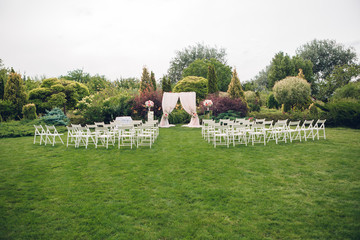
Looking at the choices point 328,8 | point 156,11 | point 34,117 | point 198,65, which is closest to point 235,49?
point 198,65

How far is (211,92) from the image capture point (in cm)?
1939

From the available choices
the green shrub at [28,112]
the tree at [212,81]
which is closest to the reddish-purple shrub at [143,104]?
the tree at [212,81]

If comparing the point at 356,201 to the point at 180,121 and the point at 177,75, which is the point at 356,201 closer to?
the point at 180,121

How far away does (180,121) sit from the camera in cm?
1723

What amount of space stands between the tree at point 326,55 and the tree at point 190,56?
43.0 feet

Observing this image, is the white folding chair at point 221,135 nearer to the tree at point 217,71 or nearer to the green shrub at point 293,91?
the green shrub at point 293,91

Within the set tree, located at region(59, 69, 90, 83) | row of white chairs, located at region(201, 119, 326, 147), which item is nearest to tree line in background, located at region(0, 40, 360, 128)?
tree, located at region(59, 69, 90, 83)

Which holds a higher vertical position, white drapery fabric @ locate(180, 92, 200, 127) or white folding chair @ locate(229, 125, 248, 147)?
→ white drapery fabric @ locate(180, 92, 200, 127)

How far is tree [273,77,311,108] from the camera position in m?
16.5

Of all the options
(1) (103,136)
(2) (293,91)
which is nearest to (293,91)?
(2) (293,91)

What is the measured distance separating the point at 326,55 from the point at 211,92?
2337 centimetres

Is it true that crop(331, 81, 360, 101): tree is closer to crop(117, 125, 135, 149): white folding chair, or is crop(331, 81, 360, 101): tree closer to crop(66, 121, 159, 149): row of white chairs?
crop(66, 121, 159, 149): row of white chairs

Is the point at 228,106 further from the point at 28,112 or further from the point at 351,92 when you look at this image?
the point at 28,112

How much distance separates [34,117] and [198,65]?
2328 centimetres
